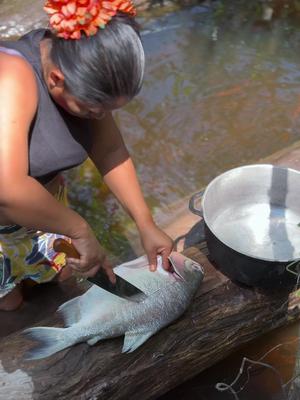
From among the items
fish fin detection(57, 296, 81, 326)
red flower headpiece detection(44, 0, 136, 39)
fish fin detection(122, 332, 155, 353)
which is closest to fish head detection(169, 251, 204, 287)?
fish fin detection(122, 332, 155, 353)

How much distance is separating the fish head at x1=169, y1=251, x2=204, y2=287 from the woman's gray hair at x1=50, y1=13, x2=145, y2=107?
870mm

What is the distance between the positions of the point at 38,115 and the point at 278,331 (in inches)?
69.5

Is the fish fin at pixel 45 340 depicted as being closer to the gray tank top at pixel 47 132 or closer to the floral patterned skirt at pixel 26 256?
the floral patterned skirt at pixel 26 256

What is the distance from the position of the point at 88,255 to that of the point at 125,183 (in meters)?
0.49

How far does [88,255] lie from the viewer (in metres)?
1.99

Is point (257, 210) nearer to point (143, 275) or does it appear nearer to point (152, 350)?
point (143, 275)

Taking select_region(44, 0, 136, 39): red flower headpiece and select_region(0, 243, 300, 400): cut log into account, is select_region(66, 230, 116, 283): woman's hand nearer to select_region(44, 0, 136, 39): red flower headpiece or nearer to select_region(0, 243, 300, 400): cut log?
select_region(0, 243, 300, 400): cut log

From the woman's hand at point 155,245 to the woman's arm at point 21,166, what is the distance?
1.37 ft

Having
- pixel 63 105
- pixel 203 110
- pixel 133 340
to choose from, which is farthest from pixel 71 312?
pixel 203 110

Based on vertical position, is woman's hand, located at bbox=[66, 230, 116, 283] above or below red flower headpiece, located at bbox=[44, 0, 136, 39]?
below

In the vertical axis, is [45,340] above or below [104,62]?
below

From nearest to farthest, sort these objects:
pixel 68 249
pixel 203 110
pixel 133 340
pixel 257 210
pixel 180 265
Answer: pixel 68 249 → pixel 133 340 → pixel 180 265 → pixel 257 210 → pixel 203 110

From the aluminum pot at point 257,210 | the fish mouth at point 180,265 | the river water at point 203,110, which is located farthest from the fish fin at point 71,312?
the river water at point 203,110

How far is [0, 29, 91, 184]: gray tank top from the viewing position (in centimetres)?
189
